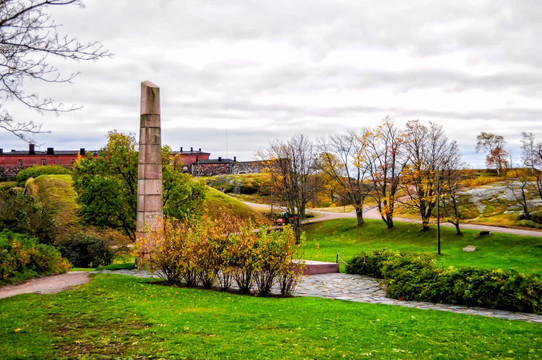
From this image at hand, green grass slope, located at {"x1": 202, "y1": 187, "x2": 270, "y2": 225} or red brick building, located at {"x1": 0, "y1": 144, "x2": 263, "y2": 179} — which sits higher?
red brick building, located at {"x1": 0, "y1": 144, "x2": 263, "y2": 179}

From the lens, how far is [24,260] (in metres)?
14.9

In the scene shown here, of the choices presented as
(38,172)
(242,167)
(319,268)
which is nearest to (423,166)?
(319,268)

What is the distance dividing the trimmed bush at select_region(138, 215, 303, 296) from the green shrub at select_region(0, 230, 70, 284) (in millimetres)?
4329

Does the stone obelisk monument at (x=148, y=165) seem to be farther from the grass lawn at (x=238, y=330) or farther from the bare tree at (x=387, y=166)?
the bare tree at (x=387, y=166)

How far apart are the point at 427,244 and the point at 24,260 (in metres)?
27.0

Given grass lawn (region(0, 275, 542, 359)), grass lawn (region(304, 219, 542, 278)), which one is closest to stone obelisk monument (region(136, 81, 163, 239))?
grass lawn (region(0, 275, 542, 359))

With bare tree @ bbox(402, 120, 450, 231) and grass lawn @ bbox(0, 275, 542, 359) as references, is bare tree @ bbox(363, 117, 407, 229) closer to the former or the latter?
bare tree @ bbox(402, 120, 450, 231)

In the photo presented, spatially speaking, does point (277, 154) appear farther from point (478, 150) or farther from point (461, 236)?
point (478, 150)

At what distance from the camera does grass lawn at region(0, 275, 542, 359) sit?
22.6 feet

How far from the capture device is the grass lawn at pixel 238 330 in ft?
22.6

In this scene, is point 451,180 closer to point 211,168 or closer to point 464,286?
point 464,286

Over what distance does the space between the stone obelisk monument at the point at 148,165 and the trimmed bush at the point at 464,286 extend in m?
9.33

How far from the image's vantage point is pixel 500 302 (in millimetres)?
11594

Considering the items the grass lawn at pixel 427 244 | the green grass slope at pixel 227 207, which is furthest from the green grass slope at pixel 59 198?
the grass lawn at pixel 427 244
